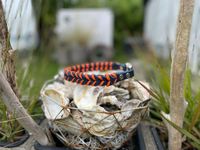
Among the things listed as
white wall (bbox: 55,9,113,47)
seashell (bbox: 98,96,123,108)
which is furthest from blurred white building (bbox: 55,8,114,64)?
seashell (bbox: 98,96,123,108)

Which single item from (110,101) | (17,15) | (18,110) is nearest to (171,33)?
(17,15)

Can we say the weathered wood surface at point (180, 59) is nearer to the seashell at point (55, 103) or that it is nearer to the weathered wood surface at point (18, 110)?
the seashell at point (55, 103)

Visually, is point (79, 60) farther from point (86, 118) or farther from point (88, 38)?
point (86, 118)

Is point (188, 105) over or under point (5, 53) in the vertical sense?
under

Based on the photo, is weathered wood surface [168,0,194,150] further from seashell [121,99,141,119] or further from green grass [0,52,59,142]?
green grass [0,52,59,142]

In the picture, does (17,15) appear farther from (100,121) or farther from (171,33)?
(171,33)

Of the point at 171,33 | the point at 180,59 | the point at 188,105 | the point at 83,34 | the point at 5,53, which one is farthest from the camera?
the point at 83,34

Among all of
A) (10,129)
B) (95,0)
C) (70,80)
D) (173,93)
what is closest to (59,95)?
(70,80)
